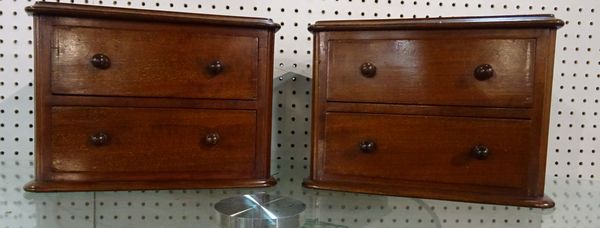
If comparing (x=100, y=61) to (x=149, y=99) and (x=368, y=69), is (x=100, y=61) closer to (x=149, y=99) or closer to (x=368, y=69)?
(x=149, y=99)

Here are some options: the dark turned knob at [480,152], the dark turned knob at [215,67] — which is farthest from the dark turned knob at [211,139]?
the dark turned knob at [480,152]

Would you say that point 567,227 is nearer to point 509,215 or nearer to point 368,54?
point 509,215

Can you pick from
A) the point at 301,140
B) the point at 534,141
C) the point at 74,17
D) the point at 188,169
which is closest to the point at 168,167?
the point at 188,169

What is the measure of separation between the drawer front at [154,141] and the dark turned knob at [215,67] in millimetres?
91

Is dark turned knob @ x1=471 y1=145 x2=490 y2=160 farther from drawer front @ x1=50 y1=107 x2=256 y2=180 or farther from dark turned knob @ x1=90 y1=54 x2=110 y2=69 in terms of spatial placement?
dark turned knob @ x1=90 y1=54 x2=110 y2=69

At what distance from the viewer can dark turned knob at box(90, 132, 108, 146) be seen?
1000 mm

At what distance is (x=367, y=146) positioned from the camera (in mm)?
1054

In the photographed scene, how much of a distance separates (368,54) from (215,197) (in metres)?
0.57

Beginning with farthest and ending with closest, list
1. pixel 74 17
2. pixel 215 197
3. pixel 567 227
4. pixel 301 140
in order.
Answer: pixel 301 140, pixel 215 197, pixel 567 227, pixel 74 17

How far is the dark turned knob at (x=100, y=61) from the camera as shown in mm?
979

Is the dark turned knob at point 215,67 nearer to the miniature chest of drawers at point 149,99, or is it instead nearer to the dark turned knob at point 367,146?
the miniature chest of drawers at point 149,99

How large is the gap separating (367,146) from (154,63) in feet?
1.68

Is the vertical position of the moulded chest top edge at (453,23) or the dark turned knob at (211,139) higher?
the moulded chest top edge at (453,23)

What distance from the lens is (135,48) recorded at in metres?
1.00
